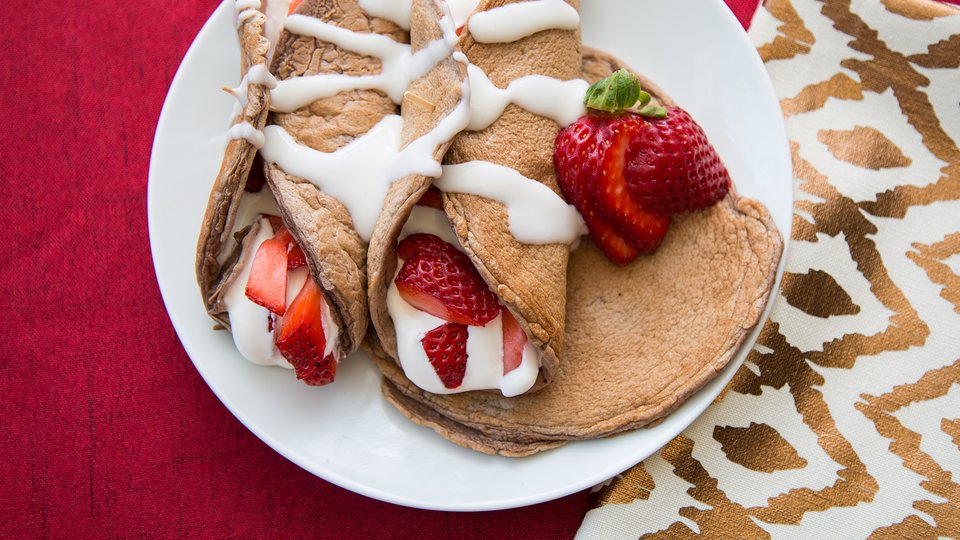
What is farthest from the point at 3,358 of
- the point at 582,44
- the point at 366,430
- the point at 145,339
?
the point at 582,44

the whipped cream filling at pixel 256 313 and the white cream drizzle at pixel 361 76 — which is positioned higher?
the white cream drizzle at pixel 361 76

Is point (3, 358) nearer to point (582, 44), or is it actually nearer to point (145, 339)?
point (145, 339)

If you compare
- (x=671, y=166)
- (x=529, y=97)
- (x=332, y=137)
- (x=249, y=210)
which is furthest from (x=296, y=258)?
(x=671, y=166)

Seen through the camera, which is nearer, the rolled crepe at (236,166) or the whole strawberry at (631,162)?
the rolled crepe at (236,166)

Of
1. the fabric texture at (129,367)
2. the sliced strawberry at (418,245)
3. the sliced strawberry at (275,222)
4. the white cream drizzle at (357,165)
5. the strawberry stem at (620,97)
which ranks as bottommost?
the fabric texture at (129,367)

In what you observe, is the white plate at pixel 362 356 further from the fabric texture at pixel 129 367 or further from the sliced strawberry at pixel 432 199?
the sliced strawberry at pixel 432 199

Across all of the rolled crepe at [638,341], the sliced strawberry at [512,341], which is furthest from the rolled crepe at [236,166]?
the sliced strawberry at [512,341]

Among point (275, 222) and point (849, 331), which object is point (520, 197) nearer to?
point (275, 222)

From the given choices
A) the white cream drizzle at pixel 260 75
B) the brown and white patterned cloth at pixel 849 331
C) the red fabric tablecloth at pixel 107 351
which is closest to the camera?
the white cream drizzle at pixel 260 75
